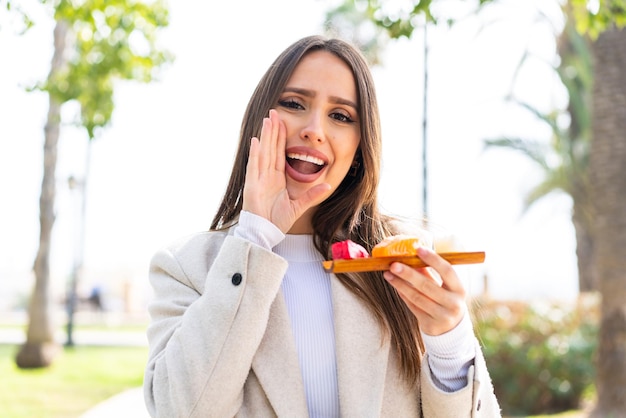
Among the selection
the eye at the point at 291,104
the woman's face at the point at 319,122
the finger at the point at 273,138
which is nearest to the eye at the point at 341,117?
the woman's face at the point at 319,122

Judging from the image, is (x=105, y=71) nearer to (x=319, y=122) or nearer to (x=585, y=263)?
(x=319, y=122)

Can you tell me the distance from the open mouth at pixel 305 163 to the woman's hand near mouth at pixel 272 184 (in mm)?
54

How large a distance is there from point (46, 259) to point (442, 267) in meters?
11.0

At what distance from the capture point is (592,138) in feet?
24.8

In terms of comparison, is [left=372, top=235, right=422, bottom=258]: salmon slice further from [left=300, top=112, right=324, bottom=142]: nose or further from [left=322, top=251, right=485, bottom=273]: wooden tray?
[left=300, top=112, right=324, bottom=142]: nose

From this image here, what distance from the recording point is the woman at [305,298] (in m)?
1.94

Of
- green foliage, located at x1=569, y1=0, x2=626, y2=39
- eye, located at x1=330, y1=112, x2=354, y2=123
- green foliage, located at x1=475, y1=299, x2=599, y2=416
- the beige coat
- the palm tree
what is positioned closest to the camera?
the beige coat

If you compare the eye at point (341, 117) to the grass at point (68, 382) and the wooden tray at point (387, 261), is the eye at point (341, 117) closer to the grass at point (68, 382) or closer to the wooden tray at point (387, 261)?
the wooden tray at point (387, 261)

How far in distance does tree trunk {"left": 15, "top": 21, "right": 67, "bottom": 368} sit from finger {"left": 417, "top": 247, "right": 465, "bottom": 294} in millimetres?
10636

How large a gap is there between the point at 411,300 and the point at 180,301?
675mm

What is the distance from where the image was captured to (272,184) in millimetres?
2129

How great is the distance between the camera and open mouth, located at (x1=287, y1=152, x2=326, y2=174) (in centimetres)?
220

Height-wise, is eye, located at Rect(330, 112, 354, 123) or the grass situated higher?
eye, located at Rect(330, 112, 354, 123)

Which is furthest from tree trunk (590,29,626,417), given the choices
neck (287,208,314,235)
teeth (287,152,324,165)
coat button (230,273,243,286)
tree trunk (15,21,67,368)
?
tree trunk (15,21,67,368)
